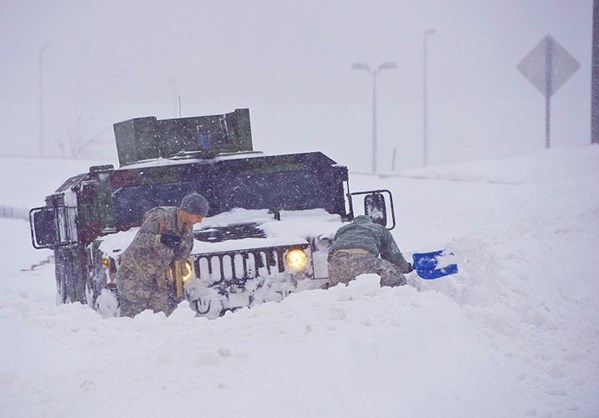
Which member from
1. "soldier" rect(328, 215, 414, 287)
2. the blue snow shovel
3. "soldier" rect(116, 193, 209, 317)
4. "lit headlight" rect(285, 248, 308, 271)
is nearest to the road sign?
the blue snow shovel

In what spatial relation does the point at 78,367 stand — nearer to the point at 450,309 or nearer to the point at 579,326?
the point at 450,309

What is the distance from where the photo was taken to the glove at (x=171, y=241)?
22.4ft

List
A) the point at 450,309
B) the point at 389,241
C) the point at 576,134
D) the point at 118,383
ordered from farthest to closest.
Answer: the point at 576,134 → the point at 389,241 → the point at 450,309 → the point at 118,383

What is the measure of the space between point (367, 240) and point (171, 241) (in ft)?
5.35

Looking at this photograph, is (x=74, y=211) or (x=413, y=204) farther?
(x=413, y=204)

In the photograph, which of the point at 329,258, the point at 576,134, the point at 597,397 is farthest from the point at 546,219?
the point at 576,134

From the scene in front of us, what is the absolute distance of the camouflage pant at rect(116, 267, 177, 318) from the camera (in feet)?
23.0

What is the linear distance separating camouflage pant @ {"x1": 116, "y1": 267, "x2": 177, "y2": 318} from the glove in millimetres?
343

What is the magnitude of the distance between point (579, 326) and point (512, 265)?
6.33 ft

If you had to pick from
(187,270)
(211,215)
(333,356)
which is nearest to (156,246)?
(187,270)

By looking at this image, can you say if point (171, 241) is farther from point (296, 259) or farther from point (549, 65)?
point (549, 65)

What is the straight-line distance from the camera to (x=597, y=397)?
5.35 meters

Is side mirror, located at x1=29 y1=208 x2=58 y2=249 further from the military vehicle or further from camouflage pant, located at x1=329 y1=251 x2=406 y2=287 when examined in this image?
camouflage pant, located at x1=329 y1=251 x2=406 y2=287

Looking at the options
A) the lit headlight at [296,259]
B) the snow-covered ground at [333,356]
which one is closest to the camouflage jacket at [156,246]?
the snow-covered ground at [333,356]
